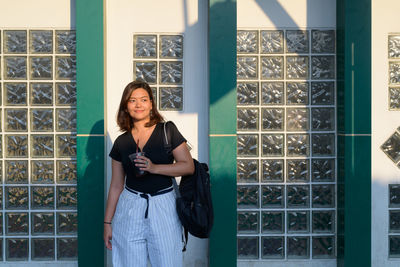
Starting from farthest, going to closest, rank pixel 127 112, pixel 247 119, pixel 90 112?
pixel 247 119, pixel 90 112, pixel 127 112

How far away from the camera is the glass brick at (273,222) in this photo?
189 inches

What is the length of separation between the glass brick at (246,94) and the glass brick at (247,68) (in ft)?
0.29

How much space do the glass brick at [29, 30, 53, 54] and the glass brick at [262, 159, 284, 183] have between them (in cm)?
264

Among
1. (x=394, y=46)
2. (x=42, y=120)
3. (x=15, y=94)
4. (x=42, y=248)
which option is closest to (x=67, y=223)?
(x=42, y=248)

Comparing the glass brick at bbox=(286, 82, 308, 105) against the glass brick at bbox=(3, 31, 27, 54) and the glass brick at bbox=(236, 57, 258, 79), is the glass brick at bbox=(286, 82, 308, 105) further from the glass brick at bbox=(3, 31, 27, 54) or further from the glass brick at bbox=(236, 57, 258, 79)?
the glass brick at bbox=(3, 31, 27, 54)

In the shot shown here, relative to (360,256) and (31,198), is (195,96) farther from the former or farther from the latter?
(360,256)

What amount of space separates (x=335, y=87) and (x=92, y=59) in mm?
2616

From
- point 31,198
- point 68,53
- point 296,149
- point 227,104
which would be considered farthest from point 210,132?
point 31,198

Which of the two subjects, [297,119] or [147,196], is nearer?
[147,196]

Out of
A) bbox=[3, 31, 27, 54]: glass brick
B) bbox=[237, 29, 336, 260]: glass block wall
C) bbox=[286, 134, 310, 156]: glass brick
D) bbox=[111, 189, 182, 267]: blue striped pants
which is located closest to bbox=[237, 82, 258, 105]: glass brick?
bbox=[237, 29, 336, 260]: glass block wall

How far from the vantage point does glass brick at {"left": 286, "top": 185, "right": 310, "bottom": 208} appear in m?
4.83

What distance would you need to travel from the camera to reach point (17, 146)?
15.5ft

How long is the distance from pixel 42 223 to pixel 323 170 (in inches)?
122

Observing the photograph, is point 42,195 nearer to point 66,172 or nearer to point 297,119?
point 66,172
